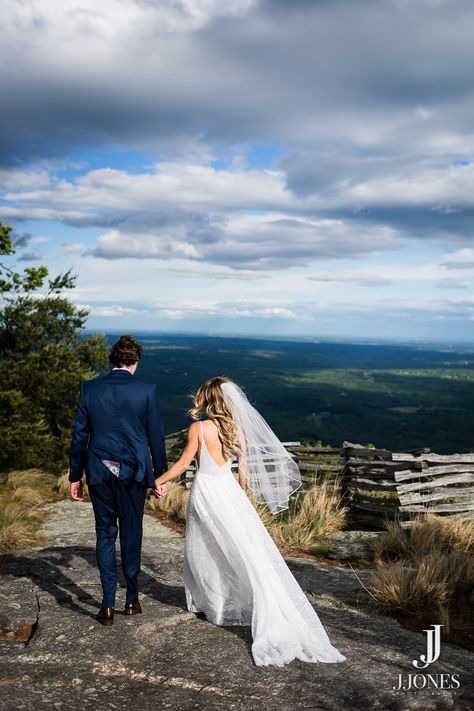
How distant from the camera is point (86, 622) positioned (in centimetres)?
498

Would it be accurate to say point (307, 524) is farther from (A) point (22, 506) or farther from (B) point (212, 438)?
(B) point (212, 438)

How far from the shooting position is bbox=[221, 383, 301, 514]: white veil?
520 cm

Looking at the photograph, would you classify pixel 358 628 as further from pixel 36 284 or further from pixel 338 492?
pixel 36 284

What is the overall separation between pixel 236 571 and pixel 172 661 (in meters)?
Answer: 0.83

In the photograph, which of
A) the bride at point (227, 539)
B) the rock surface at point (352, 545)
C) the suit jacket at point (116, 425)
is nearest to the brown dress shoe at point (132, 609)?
the bride at point (227, 539)

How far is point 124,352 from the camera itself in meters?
4.88

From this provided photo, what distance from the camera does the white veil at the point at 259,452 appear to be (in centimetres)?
520

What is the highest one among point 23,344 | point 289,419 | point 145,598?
point 23,344

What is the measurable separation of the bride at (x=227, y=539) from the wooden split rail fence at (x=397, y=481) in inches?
233

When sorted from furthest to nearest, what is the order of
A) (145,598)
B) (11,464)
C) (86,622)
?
(11,464)
(145,598)
(86,622)

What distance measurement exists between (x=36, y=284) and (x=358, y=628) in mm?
10383

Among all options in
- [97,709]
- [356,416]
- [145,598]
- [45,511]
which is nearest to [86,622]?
[145,598]

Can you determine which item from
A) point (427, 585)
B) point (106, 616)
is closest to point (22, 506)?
point (106, 616)

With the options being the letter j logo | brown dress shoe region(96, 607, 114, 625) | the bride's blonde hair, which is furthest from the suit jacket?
the letter j logo
